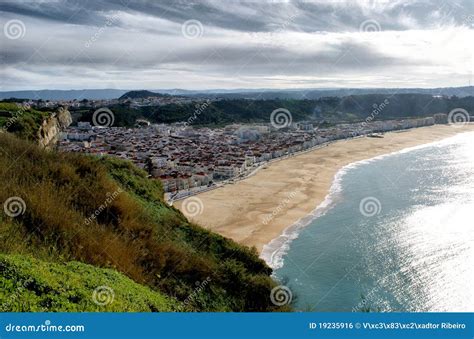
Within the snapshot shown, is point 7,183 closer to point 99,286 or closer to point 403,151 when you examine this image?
point 99,286

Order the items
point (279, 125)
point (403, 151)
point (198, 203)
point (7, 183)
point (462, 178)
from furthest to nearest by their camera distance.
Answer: point (279, 125)
point (403, 151)
point (462, 178)
point (198, 203)
point (7, 183)

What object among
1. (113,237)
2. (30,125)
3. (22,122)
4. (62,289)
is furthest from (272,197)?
(62,289)

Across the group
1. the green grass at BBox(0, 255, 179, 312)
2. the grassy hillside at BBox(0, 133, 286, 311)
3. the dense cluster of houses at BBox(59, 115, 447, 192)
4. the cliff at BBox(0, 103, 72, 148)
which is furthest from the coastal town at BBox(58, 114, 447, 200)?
the green grass at BBox(0, 255, 179, 312)

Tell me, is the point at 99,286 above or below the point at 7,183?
below

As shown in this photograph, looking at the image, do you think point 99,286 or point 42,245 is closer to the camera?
point 99,286

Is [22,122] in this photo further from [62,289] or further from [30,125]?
[62,289]

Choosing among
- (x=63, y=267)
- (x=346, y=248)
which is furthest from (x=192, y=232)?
(x=346, y=248)

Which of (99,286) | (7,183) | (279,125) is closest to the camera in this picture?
(99,286)

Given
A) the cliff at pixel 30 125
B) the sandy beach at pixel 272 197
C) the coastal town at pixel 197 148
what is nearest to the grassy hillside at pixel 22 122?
the cliff at pixel 30 125
